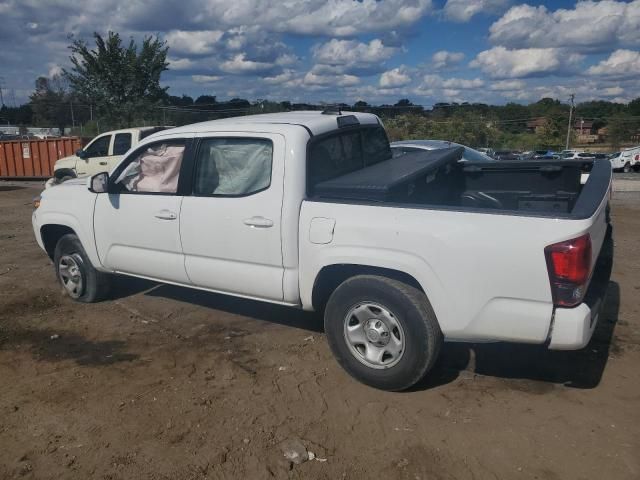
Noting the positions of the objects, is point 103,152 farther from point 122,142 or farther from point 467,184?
point 467,184

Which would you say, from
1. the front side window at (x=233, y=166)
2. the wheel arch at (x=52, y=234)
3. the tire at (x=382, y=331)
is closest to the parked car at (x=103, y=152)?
the wheel arch at (x=52, y=234)

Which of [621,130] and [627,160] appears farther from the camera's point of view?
[621,130]

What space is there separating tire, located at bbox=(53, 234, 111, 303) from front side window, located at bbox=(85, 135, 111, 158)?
28.9 feet

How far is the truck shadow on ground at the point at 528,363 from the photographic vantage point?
4.00 meters

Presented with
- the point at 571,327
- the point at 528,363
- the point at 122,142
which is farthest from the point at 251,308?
the point at 122,142

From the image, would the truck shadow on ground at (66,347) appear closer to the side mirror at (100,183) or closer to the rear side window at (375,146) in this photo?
the side mirror at (100,183)

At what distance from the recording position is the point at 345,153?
4668 mm

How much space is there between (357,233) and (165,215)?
1871mm

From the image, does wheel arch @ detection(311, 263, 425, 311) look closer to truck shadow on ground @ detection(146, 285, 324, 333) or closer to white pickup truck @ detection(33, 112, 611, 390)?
white pickup truck @ detection(33, 112, 611, 390)

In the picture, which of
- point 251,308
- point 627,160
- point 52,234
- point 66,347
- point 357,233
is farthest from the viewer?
point 627,160

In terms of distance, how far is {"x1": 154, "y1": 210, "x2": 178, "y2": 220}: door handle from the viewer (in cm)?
462

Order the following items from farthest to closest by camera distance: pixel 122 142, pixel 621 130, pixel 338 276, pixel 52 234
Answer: pixel 621 130
pixel 122 142
pixel 52 234
pixel 338 276

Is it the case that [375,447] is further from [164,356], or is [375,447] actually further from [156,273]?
[156,273]

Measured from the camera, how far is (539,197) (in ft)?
16.2
